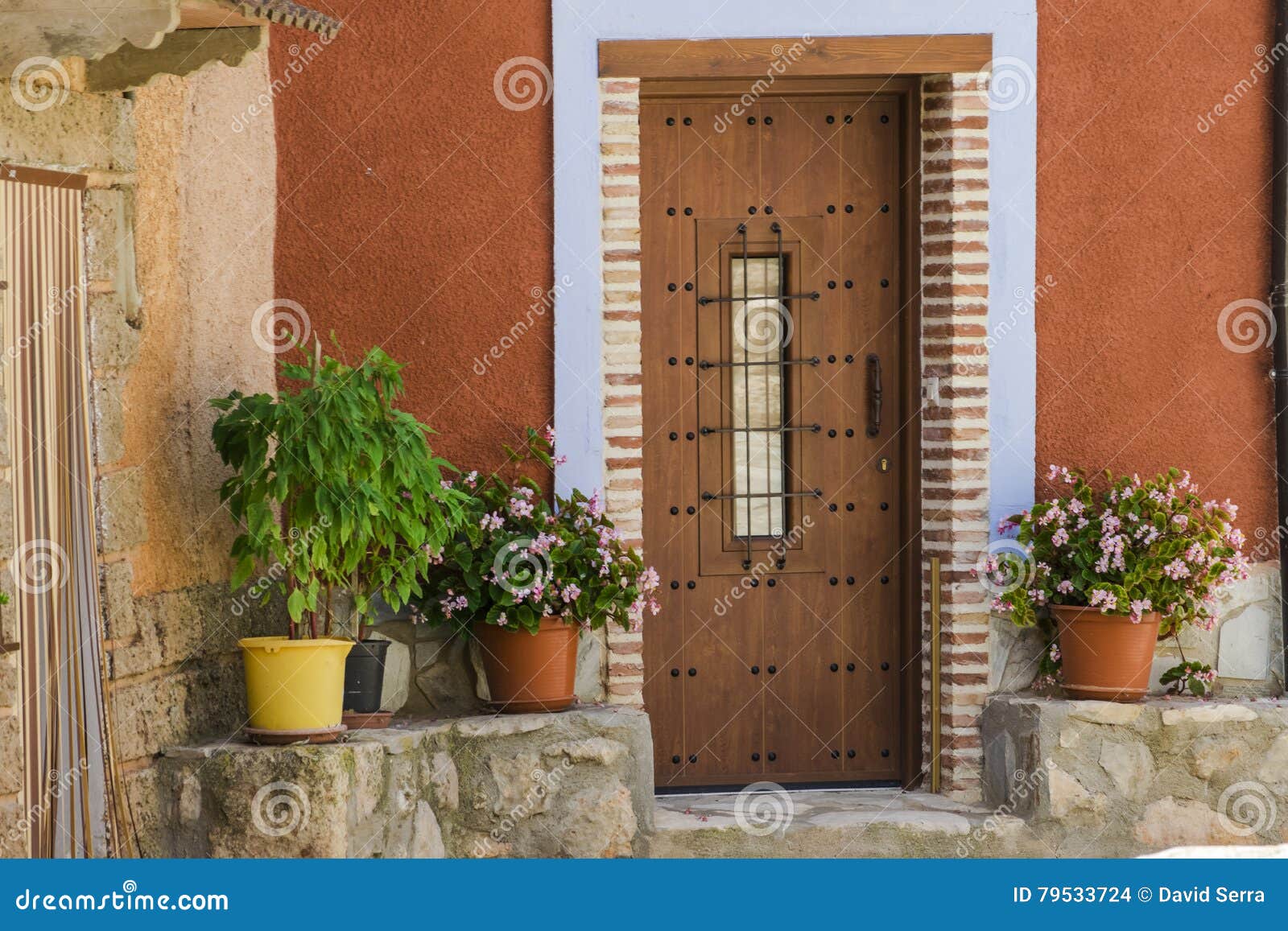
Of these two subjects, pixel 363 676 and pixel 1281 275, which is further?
pixel 1281 275

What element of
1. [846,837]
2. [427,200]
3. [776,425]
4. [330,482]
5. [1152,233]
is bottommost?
[846,837]

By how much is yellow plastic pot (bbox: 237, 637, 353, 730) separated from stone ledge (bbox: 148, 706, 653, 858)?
105mm

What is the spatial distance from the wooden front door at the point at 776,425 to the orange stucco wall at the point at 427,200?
0.51 meters

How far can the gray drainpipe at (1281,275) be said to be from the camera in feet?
19.9

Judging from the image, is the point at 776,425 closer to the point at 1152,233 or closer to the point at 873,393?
the point at 873,393

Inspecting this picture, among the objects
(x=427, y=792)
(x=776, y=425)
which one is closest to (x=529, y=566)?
(x=427, y=792)

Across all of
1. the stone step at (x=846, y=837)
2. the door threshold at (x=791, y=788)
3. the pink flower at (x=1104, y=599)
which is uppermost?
the pink flower at (x=1104, y=599)

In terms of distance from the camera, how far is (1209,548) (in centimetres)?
581

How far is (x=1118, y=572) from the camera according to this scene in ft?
18.9

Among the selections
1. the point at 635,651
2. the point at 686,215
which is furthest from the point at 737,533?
the point at 686,215

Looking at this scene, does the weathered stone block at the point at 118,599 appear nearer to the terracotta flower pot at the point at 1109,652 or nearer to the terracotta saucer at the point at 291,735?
the terracotta saucer at the point at 291,735

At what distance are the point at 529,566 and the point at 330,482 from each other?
0.89m

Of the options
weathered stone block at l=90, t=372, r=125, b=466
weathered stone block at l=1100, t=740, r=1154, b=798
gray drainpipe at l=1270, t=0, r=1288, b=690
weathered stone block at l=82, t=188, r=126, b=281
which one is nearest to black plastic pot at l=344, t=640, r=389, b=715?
weathered stone block at l=90, t=372, r=125, b=466

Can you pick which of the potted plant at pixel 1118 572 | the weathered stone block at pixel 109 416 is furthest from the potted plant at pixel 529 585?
the potted plant at pixel 1118 572
